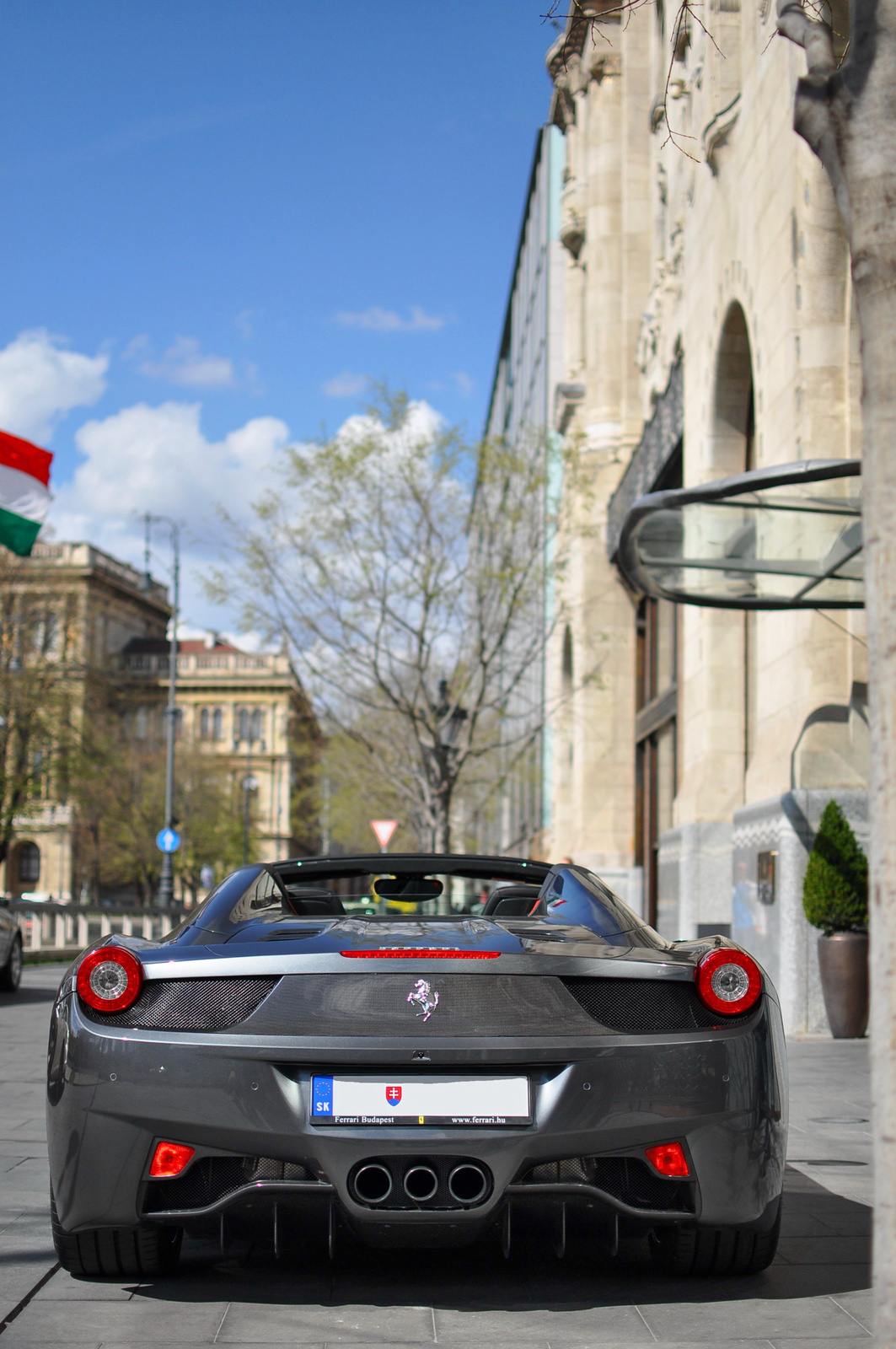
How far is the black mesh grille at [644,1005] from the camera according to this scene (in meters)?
3.57

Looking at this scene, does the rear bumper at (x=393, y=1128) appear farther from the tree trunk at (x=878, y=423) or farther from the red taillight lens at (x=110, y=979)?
the tree trunk at (x=878, y=423)

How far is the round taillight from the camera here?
365cm

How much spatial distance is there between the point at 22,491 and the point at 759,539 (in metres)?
9.92

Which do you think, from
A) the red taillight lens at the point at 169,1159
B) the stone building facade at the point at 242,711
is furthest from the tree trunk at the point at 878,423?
the stone building facade at the point at 242,711

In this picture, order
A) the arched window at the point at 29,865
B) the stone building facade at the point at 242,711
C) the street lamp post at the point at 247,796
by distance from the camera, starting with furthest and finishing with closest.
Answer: the stone building facade at the point at 242,711
the arched window at the point at 29,865
the street lamp post at the point at 247,796

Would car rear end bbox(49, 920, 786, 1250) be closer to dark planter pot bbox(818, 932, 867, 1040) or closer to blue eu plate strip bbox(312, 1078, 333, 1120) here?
blue eu plate strip bbox(312, 1078, 333, 1120)

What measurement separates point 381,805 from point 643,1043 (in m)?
29.7

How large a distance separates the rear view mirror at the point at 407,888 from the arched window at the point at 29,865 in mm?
86122

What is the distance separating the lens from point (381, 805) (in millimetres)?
33031

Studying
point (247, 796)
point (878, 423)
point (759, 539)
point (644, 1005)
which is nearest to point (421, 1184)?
point (644, 1005)

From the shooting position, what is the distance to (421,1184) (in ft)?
11.2

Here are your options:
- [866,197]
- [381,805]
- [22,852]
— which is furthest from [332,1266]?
[22,852]

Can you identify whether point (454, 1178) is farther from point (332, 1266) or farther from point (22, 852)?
point (22, 852)

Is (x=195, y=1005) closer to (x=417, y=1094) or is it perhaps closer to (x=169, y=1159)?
(x=169, y=1159)
